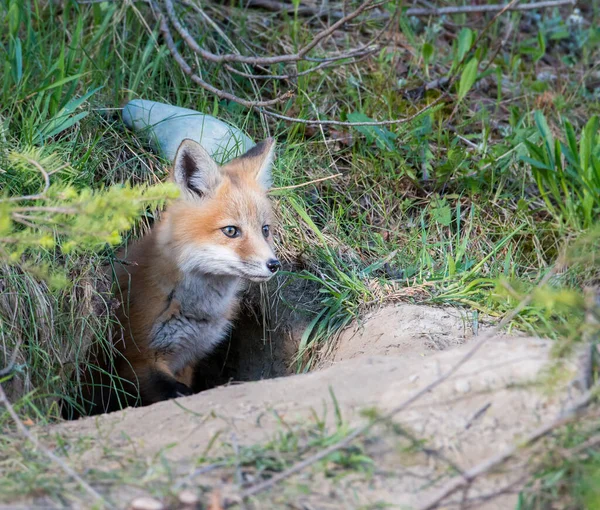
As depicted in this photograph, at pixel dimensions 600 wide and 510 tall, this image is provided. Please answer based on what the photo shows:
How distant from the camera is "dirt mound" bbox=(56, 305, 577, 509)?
2051 millimetres

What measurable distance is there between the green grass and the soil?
0.93m

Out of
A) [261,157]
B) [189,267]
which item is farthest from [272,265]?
[261,157]

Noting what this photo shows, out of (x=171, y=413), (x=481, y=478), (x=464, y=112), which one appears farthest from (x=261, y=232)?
(x=464, y=112)

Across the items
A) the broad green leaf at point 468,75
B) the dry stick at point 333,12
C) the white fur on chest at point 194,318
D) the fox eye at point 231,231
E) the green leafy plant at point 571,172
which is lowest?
the white fur on chest at point 194,318

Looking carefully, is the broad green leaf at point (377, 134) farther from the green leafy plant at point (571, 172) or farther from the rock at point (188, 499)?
the rock at point (188, 499)

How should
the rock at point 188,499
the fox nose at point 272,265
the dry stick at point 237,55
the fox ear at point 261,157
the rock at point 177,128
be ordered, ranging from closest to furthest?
the rock at point 188,499
the fox nose at point 272,265
the fox ear at point 261,157
the dry stick at point 237,55
the rock at point 177,128

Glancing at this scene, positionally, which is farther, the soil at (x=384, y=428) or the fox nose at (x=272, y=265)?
the fox nose at (x=272, y=265)

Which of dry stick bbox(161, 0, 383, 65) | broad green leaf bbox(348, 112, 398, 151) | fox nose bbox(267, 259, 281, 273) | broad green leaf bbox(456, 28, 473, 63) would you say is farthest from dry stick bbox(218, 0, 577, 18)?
fox nose bbox(267, 259, 281, 273)

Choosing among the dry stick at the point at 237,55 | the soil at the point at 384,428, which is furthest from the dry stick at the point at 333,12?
the soil at the point at 384,428

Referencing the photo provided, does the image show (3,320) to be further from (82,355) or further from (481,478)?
(481,478)

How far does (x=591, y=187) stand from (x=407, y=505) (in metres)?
2.87

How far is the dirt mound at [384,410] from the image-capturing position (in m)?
2.05

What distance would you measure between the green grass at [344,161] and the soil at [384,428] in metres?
0.93

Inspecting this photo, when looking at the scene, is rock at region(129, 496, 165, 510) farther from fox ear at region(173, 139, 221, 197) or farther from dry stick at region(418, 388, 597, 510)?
fox ear at region(173, 139, 221, 197)
